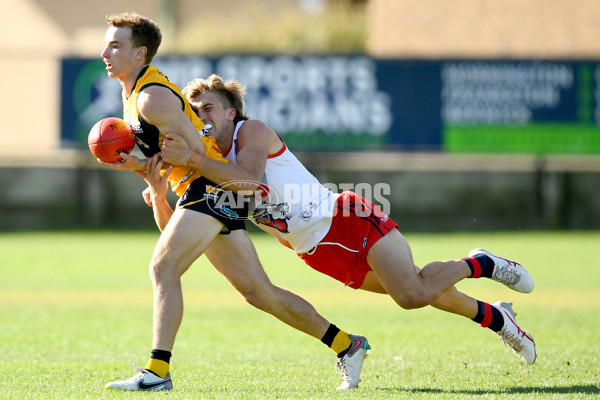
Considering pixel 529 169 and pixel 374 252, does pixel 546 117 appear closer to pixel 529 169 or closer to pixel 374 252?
pixel 529 169

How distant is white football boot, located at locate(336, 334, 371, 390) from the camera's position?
19.5ft

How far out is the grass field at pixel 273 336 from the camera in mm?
5922

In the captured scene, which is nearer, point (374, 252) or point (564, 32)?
point (374, 252)

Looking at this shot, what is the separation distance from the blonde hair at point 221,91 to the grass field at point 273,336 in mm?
1930

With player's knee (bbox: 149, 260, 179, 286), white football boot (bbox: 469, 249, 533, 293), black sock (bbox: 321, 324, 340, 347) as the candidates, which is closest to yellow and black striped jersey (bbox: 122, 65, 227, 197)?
player's knee (bbox: 149, 260, 179, 286)

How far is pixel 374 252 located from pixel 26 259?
9144 millimetres

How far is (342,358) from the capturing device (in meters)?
6.07

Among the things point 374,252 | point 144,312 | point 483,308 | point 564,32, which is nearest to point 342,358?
point 374,252

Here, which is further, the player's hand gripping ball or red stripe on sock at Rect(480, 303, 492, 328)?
red stripe on sock at Rect(480, 303, 492, 328)

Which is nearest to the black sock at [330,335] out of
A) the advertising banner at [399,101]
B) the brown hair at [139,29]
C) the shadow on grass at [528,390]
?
the shadow on grass at [528,390]

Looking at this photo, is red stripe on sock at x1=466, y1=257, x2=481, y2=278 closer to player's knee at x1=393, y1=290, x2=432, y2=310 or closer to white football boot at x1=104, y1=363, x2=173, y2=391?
player's knee at x1=393, y1=290, x2=432, y2=310

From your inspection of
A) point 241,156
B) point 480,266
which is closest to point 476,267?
point 480,266

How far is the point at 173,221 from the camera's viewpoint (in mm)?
5820

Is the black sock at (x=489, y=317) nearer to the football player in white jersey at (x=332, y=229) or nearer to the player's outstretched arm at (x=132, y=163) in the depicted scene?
the football player in white jersey at (x=332, y=229)
